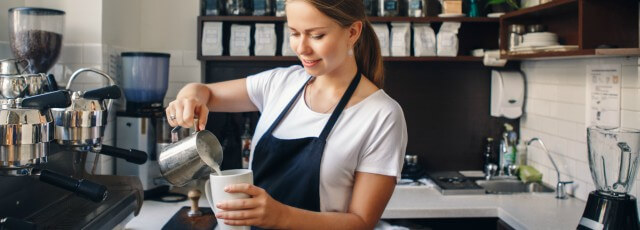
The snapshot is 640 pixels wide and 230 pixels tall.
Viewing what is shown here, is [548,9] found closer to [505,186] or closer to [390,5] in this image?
[390,5]

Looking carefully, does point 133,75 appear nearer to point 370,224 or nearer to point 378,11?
point 378,11

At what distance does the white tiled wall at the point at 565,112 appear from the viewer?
259cm

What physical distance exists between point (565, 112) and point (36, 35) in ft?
7.70

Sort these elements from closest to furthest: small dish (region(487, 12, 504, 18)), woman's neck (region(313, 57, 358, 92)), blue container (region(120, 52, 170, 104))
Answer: woman's neck (region(313, 57, 358, 92))
blue container (region(120, 52, 170, 104))
small dish (region(487, 12, 504, 18))

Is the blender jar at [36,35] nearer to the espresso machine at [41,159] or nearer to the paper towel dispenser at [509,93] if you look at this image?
the espresso machine at [41,159]

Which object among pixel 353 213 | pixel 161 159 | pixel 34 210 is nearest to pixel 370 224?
pixel 353 213

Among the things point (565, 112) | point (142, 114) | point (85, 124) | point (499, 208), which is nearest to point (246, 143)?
point (142, 114)

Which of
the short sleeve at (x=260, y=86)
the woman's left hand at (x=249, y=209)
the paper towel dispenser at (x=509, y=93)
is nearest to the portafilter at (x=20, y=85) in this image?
the short sleeve at (x=260, y=86)

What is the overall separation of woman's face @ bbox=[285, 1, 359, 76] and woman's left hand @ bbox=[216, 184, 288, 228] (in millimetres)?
348

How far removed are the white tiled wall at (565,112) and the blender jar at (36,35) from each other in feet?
7.34

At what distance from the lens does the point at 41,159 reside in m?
1.38

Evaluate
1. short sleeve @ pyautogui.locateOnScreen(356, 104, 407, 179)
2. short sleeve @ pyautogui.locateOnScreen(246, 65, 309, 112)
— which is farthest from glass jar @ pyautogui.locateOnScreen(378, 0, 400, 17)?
short sleeve @ pyautogui.locateOnScreen(356, 104, 407, 179)

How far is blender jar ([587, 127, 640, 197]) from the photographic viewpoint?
201cm

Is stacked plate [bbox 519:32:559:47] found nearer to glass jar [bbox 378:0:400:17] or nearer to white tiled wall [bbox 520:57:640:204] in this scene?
white tiled wall [bbox 520:57:640:204]
